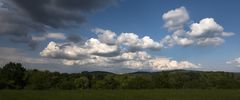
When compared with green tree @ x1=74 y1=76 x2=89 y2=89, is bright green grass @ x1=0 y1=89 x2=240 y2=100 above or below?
below

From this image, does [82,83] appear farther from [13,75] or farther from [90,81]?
[13,75]

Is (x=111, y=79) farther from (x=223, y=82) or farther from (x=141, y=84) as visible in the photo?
(x=223, y=82)

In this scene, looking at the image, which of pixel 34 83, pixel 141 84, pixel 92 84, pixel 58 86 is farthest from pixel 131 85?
pixel 34 83

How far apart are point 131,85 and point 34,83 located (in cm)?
3621

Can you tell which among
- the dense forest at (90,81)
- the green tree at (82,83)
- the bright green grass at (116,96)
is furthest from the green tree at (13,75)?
the bright green grass at (116,96)

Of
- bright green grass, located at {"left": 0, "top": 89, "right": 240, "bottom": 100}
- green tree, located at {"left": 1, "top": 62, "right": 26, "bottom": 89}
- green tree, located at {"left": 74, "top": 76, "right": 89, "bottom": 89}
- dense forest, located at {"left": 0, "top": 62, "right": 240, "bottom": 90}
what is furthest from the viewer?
green tree, located at {"left": 74, "top": 76, "right": 89, "bottom": 89}

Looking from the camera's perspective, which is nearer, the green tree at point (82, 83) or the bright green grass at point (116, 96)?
the bright green grass at point (116, 96)

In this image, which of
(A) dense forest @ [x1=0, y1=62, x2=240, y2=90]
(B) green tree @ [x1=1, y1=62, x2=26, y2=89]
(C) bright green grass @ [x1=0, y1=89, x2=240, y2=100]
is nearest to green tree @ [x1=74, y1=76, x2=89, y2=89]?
(A) dense forest @ [x1=0, y1=62, x2=240, y2=90]

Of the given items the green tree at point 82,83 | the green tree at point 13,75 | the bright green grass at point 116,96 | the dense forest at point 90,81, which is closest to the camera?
the bright green grass at point 116,96

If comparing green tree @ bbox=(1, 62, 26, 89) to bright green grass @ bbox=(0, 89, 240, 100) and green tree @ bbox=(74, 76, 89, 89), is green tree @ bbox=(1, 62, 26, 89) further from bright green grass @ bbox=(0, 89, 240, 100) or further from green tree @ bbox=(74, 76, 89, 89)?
bright green grass @ bbox=(0, 89, 240, 100)

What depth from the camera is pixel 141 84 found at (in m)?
133

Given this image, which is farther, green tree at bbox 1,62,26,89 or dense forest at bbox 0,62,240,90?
dense forest at bbox 0,62,240,90

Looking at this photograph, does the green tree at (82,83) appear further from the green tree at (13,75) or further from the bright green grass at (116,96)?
the bright green grass at (116,96)

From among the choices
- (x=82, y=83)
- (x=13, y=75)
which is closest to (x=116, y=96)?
(x=13, y=75)
